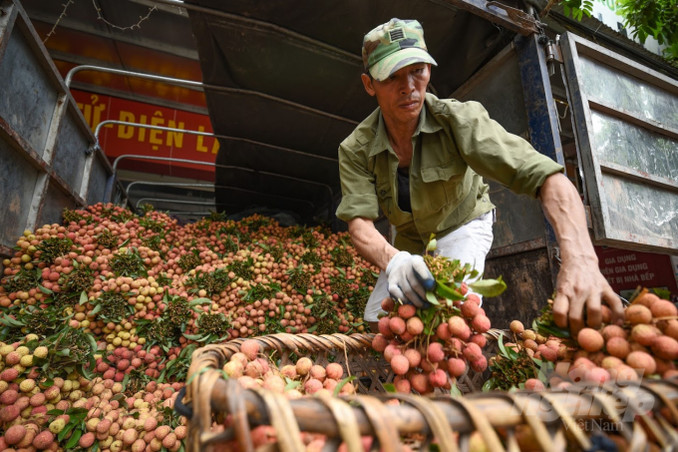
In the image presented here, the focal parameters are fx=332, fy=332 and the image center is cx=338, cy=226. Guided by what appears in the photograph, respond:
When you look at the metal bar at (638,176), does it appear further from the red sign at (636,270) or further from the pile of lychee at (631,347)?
the red sign at (636,270)

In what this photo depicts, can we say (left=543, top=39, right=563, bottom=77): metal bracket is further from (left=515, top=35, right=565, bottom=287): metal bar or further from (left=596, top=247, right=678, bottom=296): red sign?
(left=596, top=247, right=678, bottom=296): red sign

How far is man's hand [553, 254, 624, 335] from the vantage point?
1.02 m

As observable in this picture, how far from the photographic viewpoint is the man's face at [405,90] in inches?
70.1

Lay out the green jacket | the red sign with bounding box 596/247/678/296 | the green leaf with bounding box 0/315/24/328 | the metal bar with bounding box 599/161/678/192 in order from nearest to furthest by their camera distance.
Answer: the green jacket < the green leaf with bounding box 0/315/24/328 < the metal bar with bounding box 599/161/678/192 < the red sign with bounding box 596/247/678/296

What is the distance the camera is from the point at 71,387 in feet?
6.64

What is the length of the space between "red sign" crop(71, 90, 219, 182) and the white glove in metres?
6.69

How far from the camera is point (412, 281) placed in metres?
1.26

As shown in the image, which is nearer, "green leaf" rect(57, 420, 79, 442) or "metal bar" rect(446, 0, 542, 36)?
"green leaf" rect(57, 420, 79, 442)

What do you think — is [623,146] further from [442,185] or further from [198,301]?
[198,301]

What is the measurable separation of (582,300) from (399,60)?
1.36m

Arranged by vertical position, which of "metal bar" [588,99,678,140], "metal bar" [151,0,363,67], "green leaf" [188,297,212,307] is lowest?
"green leaf" [188,297,212,307]

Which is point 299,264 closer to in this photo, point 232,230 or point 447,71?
point 232,230

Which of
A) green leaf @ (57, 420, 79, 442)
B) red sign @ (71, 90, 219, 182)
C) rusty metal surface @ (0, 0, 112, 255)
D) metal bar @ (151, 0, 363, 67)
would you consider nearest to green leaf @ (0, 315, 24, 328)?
rusty metal surface @ (0, 0, 112, 255)

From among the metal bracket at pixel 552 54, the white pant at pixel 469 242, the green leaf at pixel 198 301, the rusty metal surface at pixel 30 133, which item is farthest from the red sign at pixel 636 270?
the rusty metal surface at pixel 30 133
